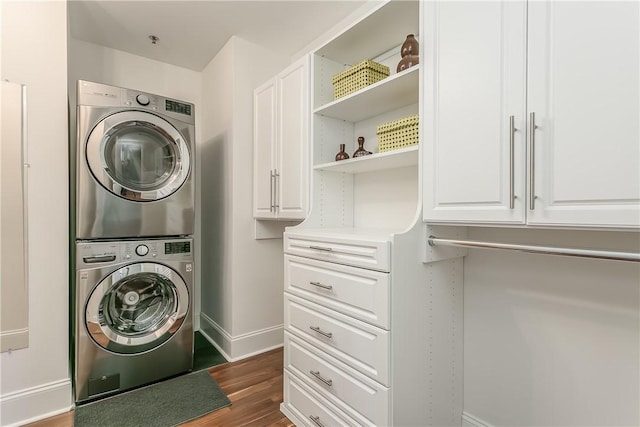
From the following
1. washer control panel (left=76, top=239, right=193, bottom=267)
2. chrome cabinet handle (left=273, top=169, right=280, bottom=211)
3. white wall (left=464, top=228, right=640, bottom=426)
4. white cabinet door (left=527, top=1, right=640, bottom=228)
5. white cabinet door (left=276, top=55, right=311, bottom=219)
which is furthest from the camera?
chrome cabinet handle (left=273, top=169, right=280, bottom=211)

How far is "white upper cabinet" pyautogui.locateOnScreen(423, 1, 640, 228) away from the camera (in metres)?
0.89

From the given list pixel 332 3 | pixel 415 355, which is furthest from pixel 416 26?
pixel 415 355

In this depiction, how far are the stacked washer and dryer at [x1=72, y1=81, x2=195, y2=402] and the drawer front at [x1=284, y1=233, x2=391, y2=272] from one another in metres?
0.94

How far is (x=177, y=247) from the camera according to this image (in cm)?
220

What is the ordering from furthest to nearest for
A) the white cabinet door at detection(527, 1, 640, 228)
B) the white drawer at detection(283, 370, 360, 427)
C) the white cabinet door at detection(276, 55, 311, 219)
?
the white cabinet door at detection(276, 55, 311, 219) < the white drawer at detection(283, 370, 360, 427) < the white cabinet door at detection(527, 1, 640, 228)

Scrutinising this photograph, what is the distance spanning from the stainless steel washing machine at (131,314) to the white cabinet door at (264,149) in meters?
0.62

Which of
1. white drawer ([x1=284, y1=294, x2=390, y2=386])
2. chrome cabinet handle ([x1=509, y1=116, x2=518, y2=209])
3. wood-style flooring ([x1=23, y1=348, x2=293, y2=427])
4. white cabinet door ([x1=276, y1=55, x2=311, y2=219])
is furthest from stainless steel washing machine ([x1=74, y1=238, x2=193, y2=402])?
chrome cabinet handle ([x1=509, y1=116, x2=518, y2=209])

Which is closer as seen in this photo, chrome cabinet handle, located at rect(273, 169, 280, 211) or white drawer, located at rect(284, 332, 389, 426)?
white drawer, located at rect(284, 332, 389, 426)

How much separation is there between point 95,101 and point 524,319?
267cm

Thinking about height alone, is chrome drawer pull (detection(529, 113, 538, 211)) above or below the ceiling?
below

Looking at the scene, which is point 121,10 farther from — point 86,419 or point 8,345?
point 86,419

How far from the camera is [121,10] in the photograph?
2.21 meters

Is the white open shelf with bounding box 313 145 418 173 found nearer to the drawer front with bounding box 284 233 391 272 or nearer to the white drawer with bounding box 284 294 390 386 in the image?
the drawer front with bounding box 284 233 391 272

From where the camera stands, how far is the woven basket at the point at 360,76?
1775mm
